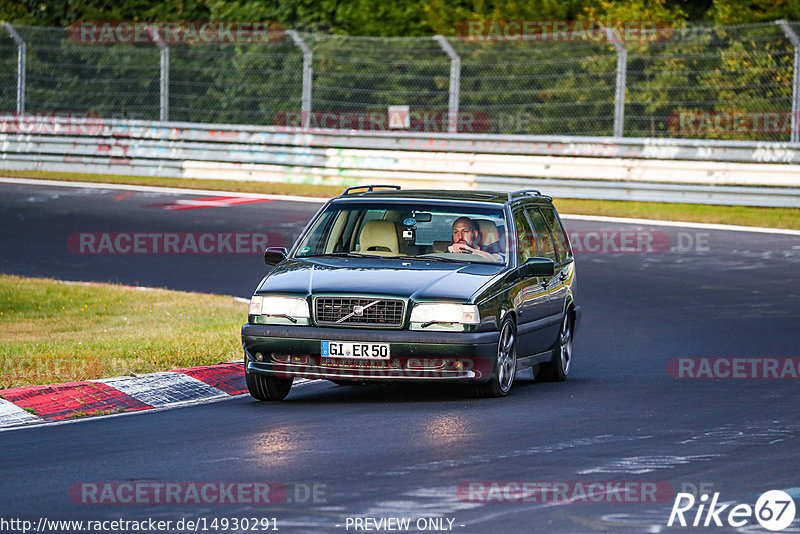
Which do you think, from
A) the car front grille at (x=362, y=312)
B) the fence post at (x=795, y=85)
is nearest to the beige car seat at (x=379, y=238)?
the car front grille at (x=362, y=312)

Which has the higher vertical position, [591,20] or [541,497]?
[591,20]

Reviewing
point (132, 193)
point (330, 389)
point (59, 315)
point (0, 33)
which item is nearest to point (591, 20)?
point (132, 193)

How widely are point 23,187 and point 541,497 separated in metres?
22.0

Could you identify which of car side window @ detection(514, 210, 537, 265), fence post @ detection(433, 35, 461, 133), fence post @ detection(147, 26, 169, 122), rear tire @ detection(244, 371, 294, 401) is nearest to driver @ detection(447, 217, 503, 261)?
car side window @ detection(514, 210, 537, 265)

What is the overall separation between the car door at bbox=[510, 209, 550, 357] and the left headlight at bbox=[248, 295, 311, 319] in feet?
5.23

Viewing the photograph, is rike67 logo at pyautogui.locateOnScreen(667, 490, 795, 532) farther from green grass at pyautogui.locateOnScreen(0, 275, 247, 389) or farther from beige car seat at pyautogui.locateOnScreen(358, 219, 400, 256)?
green grass at pyautogui.locateOnScreen(0, 275, 247, 389)

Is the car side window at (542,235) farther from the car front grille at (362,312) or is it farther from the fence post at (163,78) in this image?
the fence post at (163,78)

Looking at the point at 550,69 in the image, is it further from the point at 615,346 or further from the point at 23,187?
the point at 615,346

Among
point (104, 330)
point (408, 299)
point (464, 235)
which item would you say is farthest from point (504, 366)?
point (104, 330)

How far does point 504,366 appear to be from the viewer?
34.5ft

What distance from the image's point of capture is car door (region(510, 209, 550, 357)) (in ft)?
35.7

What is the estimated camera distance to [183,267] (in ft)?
63.1

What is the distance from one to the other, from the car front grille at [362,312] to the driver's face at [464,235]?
1.34 meters

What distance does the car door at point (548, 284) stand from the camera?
11.6 metres
